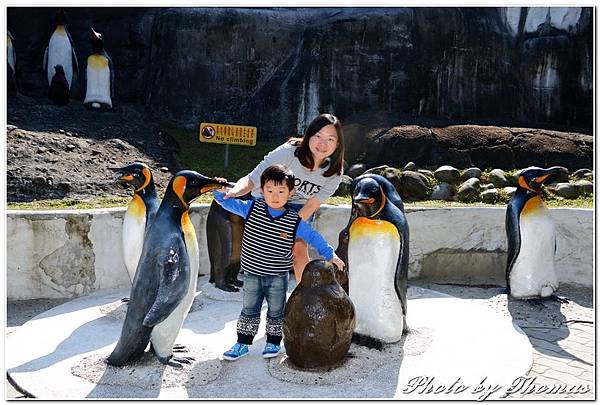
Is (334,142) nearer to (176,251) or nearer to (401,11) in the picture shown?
(176,251)

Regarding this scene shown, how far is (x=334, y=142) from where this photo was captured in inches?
153

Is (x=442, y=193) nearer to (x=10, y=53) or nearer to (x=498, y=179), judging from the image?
(x=498, y=179)

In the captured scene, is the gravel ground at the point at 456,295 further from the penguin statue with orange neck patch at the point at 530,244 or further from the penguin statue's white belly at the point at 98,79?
the penguin statue's white belly at the point at 98,79

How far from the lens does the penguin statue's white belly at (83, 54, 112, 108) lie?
11.8 m

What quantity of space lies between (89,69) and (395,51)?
247 inches

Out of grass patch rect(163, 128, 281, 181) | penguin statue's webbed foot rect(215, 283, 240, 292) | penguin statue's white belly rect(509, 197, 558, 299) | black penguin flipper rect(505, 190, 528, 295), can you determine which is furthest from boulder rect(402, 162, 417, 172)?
penguin statue's webbed foot rect(215, 283, 240, 292)

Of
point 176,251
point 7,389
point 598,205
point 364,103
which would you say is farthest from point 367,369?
point 364,103

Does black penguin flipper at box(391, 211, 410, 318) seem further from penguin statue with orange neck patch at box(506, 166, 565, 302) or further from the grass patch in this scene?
the grass patch

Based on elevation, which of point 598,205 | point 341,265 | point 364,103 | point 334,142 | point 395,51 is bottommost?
point 341,265

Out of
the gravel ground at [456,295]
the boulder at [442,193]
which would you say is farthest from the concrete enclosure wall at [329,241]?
the boulder at [442,193]

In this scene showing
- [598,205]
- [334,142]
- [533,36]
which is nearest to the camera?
[334,142]

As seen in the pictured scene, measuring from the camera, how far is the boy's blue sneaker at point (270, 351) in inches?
148

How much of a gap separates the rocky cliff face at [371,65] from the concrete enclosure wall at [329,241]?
570cm

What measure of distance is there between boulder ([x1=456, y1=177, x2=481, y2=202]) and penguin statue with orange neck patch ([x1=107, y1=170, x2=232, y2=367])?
17.5ft
